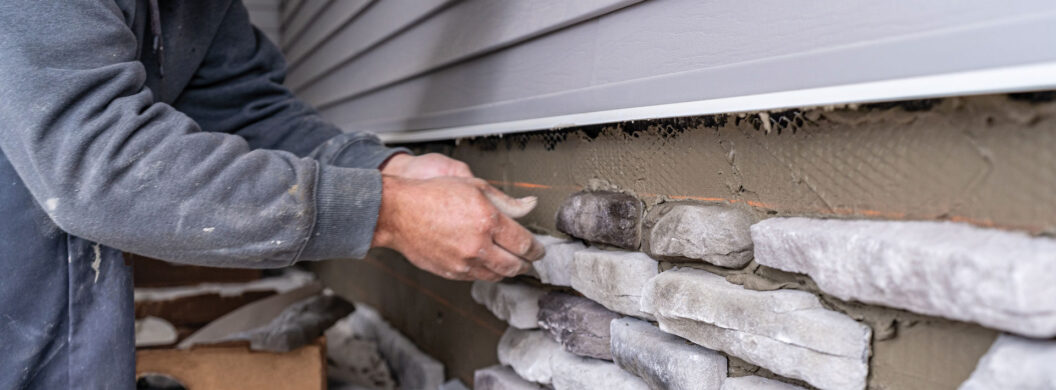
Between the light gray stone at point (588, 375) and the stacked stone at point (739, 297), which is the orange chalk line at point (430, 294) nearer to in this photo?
the stacked stone at point (739, 297)

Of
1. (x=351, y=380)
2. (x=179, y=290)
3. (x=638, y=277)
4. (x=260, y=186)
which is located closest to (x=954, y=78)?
(x=638, y=277)

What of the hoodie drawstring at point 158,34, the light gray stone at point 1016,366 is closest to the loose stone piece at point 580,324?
the light gray stone at point 1016,366

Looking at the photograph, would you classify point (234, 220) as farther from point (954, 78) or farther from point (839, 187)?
point (954, 78)

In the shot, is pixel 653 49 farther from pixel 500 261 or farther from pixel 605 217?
pixel 500 261

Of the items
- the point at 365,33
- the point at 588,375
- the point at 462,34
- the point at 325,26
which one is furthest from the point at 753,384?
the point at 325,26

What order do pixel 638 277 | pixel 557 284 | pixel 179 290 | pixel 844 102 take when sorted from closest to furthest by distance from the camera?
1. pixel 844 102
2. pixel 638 277
3. pixel 557 284
4. pixel 179 290

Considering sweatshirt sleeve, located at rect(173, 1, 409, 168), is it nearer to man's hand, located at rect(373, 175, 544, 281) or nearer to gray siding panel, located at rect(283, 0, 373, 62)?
man's hand, located at rect(373, 175, 544, 281)

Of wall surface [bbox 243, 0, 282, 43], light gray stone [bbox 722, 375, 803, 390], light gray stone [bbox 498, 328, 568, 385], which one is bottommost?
wall surface [bbox 243, 0, 282, 43]

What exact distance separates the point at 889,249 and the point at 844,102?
0.21 meters

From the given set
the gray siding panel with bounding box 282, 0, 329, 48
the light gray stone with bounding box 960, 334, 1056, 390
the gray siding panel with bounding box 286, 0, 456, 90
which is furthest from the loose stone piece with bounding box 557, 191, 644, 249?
the gray siding panel with bounding box 282, 0, 329, 48

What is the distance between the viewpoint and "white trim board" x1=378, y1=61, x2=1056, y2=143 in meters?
0.78

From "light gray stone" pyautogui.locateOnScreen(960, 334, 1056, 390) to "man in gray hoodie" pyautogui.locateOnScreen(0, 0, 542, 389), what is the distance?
0.83 m

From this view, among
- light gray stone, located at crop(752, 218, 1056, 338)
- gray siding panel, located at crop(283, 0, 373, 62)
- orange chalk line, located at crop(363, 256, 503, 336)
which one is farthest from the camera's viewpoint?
gray siding panel, located at crop(283, 0, 373, 62)

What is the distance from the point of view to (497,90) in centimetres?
199
